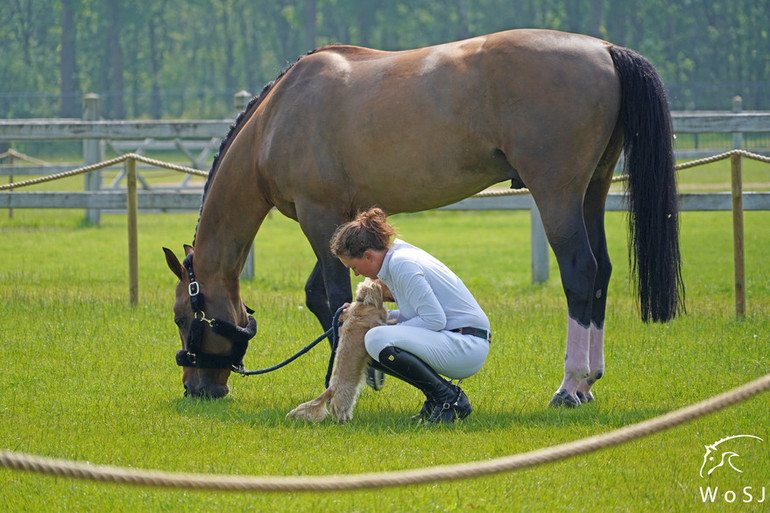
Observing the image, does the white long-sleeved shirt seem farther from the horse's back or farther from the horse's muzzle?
the horse's muzzle

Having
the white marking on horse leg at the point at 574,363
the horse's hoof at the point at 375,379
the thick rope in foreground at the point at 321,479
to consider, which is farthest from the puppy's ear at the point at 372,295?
the thick rope in foreground at the point at 321,479

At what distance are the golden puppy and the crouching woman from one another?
0.10 m

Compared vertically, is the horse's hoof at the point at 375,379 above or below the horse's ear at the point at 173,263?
below

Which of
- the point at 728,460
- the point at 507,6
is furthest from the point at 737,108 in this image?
the point at 507,6

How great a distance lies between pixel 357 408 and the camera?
5172 millimetres

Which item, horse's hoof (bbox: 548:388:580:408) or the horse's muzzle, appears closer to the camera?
horse's hoof (bbox: 548:388:580:408)

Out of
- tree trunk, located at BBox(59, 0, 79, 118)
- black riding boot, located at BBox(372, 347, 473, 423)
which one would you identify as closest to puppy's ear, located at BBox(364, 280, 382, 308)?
black riding boot, located at BBox(372, 347, 473, 423)

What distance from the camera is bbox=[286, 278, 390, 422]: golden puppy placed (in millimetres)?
4691

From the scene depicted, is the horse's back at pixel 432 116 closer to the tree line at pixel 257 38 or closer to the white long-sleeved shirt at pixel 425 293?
the white long-sleeved shirt at pixel 425 293

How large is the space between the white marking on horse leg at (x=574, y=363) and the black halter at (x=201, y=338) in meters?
1.95

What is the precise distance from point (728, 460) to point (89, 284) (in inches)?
304

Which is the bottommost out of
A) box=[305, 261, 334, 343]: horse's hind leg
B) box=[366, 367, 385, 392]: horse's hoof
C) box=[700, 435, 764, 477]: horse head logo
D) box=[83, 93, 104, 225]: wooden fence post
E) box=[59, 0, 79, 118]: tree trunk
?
box=[700, 435, 764, 477]: horse head logo

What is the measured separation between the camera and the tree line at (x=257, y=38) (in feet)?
141

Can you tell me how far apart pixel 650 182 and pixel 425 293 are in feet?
5.11
